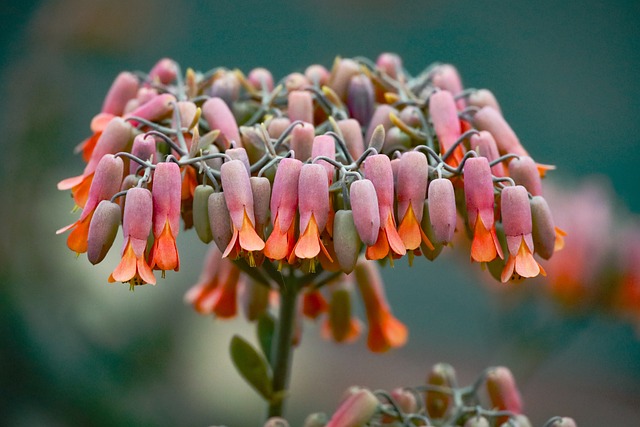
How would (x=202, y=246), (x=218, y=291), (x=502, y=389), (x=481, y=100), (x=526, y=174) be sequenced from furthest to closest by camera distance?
(x=202, y=246), (x=218, y=291), (x=502, y=389), (x=481, y=100), (x=526, y=174)

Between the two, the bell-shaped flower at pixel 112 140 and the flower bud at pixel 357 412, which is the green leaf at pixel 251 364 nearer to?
the flower bud at pixel 357 412

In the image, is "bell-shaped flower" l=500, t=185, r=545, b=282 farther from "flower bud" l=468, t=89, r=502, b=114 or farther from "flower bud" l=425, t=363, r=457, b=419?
"flower bud" l=425, t=363, r=457, b=419

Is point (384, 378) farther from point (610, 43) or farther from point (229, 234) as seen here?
point (229, 234)

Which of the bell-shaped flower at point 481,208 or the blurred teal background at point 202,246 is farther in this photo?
the blurred teal background at point 202,246

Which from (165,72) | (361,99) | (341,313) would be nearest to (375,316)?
(341,313)

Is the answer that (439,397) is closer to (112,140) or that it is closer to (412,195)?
(412,195)

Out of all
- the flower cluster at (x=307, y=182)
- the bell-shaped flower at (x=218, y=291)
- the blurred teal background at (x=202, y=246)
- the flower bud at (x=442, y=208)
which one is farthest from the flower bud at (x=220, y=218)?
the blurred teal background at (x=202, y=246)

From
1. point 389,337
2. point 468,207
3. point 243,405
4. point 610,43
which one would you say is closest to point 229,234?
point 468,207

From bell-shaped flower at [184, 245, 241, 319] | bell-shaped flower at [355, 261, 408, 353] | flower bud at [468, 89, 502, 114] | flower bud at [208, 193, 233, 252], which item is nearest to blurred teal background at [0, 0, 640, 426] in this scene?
bell-shaped flower at [355, 261, 408, 353]
